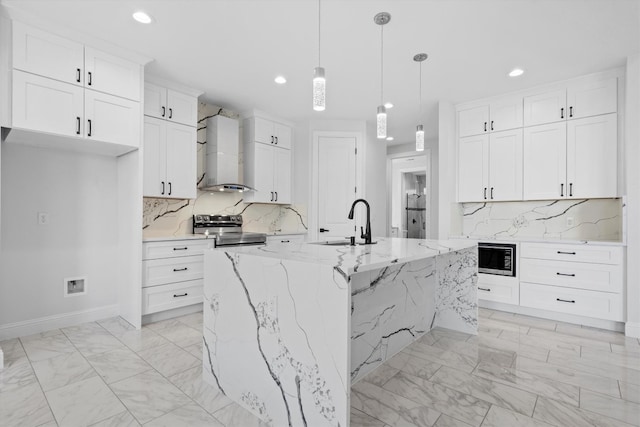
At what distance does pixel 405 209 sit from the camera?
6.88 metres

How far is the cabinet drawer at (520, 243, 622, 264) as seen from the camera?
3.00 m

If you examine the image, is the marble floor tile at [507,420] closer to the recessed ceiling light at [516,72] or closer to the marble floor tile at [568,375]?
the marble floor tile at [568,375]

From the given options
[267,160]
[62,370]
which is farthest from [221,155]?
[62,370]

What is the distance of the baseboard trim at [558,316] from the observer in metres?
3.02

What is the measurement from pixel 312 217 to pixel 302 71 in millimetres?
2185

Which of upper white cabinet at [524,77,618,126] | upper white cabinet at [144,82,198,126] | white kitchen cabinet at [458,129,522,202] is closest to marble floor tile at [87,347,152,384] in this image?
upper white cabinet at [144,82,198,126]

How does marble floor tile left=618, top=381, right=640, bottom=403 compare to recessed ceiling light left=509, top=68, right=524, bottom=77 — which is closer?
marble floor tile left=618, top=381, right=640, bottom=403

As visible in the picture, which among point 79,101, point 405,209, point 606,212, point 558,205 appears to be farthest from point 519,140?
point 79,101

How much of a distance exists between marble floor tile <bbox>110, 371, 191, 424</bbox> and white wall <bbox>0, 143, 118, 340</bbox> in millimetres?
1581

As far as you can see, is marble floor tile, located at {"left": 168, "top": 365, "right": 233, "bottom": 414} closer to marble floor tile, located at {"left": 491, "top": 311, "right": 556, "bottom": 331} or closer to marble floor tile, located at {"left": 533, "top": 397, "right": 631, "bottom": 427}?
marble floor tile, located at {"left": 533, "top": 397, "right": 631, "bottom": 427}

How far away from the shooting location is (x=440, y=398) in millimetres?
1848

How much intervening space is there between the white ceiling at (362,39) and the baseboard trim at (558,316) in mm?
2496

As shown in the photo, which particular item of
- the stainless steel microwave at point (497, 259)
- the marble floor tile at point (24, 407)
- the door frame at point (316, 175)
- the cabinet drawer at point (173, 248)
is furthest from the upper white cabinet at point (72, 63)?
the stainless steel microwave at point (497, 259)

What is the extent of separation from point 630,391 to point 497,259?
180 centimetres
